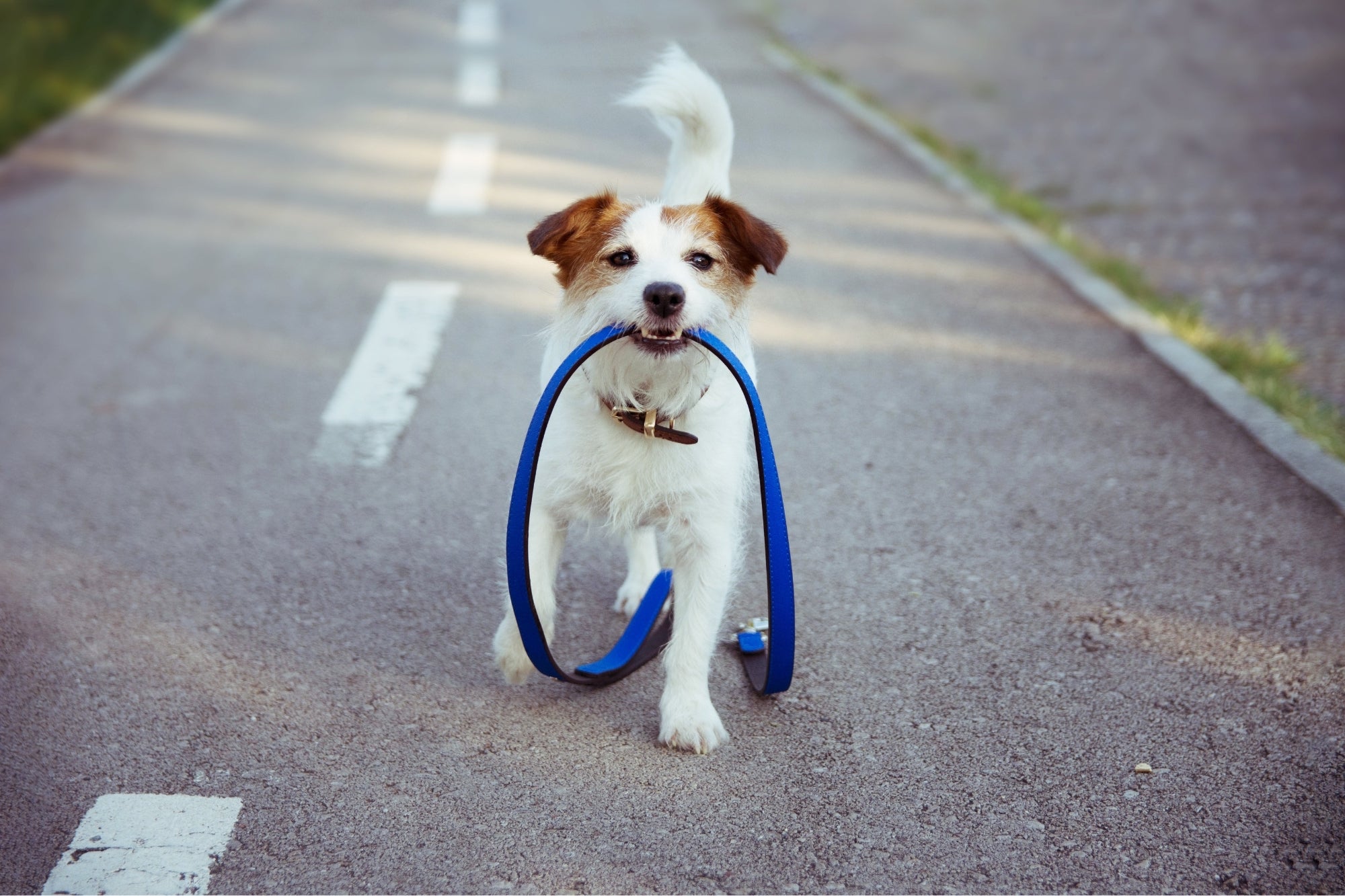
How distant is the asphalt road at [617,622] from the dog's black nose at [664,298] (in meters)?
1.17

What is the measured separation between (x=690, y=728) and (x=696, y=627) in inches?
10.6

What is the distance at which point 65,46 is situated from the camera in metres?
14.4

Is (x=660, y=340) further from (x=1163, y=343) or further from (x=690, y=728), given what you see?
(x=1163, y=343)

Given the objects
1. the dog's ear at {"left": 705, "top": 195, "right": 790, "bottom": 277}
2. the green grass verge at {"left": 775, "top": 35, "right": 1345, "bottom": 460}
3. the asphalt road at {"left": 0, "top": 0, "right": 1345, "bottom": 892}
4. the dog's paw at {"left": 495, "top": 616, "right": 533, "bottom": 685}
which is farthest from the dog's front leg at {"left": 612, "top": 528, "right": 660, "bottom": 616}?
the green grass verge at {"left": 775, "top": 35, "right": 1345, "bottom": 460}

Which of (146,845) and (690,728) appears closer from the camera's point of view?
(146,845)

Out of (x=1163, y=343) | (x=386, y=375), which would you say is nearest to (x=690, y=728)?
(x=386, y=375)

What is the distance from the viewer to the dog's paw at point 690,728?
3186 mm

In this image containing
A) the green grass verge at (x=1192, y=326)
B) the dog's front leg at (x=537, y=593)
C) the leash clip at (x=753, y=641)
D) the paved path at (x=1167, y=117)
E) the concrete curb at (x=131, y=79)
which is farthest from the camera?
the concrete curb at (x=131, y=79)

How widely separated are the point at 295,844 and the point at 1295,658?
2902mm

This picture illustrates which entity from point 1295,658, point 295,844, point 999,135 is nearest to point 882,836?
point 295,844

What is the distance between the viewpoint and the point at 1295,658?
3.62 meters

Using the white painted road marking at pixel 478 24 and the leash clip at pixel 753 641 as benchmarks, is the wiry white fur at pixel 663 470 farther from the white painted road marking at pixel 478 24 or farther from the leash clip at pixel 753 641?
the white painted road marking at pixel 478 24

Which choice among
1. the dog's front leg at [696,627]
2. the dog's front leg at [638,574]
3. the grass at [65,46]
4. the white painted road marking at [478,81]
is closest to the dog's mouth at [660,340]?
the dog's front leg at [696,627]

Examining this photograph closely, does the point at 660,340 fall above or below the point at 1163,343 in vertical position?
above
